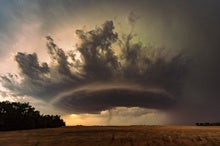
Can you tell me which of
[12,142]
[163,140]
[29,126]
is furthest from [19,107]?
[163,140]

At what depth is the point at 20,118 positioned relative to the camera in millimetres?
89562

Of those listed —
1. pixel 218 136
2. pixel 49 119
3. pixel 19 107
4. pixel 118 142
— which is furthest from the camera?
pixel 49 119

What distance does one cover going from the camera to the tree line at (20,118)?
3440 inches

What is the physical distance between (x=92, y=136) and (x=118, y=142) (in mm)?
5876

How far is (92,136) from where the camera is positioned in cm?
4869

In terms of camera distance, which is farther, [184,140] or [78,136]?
[78,136]

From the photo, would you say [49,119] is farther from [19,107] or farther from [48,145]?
[48,145]

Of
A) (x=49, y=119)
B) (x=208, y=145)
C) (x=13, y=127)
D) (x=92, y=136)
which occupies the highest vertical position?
(x=49, y=119)

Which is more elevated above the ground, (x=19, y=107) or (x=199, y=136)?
(x=19, y=107)

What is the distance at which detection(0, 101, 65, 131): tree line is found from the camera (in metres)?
87.4

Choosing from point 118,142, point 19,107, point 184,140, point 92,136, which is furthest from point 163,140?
point 19,107

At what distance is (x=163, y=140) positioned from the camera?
43.8m

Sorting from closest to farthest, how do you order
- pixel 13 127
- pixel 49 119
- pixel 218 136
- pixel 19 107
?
1. pixel 218 136
2. pixel 13 127
3. pixel 19 107
4. pixel 49 119

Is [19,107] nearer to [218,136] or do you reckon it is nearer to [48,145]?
[48,145]
